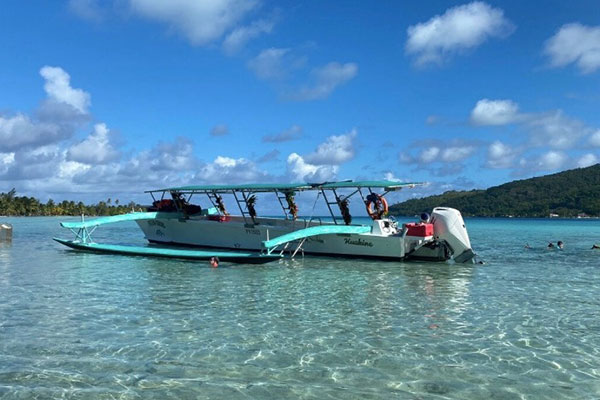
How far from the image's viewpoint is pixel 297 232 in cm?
2328

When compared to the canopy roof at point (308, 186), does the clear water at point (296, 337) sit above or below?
below

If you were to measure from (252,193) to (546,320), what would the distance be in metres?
19.7

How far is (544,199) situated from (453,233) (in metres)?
166

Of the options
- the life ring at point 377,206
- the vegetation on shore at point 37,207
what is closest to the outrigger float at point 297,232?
the life ring at point 377,206

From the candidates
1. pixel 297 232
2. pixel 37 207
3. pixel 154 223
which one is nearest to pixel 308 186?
pixel 297 232

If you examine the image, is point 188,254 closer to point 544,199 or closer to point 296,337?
point 296,337

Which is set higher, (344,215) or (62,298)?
(344,215)

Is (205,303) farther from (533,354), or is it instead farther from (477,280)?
(477,280)

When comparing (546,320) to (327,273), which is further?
(327,273)

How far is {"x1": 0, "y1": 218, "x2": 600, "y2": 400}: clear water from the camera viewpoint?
7.16 m

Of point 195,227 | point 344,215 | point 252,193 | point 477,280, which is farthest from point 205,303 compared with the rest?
→ point 195,227

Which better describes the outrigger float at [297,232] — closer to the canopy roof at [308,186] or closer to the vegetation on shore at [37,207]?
the canopy roof at [308,186]

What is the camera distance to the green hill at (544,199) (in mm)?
156875

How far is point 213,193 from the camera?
3141 centimetres
